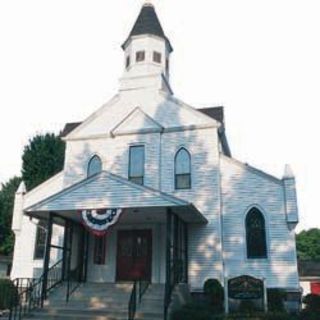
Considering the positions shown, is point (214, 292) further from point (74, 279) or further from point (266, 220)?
point (74, 279)

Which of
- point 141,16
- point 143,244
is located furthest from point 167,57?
point 143,244

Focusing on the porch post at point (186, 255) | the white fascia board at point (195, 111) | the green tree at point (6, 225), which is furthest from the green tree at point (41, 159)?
the porch post at point (186, 255)

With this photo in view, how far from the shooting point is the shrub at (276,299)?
14.4 meters

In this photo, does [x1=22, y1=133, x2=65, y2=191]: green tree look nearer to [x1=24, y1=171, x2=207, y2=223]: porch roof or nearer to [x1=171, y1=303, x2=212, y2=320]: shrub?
[x1=24, y1=171, x2=207, y2=223]: porch roof

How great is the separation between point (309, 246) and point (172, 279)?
215 feet

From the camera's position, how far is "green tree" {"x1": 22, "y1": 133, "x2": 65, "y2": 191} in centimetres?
2866

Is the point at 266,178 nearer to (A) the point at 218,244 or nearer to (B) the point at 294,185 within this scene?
(B) the point at 294,185

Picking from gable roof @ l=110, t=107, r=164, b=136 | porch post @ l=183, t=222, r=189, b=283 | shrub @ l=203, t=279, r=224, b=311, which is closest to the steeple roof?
gable roof @ l=110, t=107, r=164, b=136

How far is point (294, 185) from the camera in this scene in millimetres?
16203

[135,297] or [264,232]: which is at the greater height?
[264,232]

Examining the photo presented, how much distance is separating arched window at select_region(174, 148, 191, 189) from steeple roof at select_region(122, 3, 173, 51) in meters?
7.01

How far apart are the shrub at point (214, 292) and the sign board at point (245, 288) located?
1.57 metres

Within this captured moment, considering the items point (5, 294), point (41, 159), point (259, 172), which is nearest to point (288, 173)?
point (259, 172)

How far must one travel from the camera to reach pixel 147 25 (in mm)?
21344
